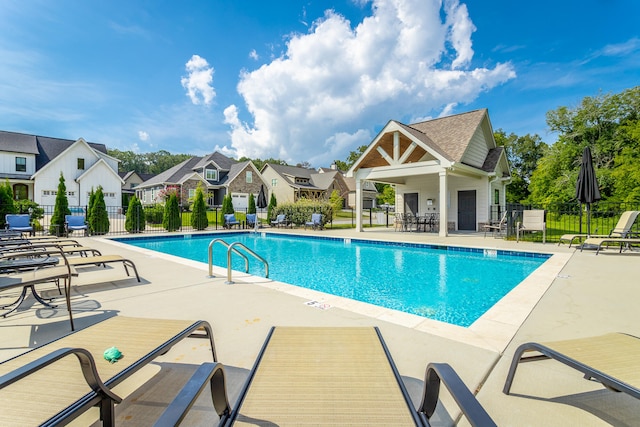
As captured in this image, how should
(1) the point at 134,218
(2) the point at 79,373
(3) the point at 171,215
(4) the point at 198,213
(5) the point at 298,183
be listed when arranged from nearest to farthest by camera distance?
(2) the point at 79,373
(1) the point at 134,218
(3) the point at 171,215
(4) the point at 198,213
(5) the point at 298,183

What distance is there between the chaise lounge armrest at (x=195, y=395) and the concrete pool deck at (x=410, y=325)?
55cm

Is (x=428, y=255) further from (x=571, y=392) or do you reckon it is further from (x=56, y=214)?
(x=56, y=214)

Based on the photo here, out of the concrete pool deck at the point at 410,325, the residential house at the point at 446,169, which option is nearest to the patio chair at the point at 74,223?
the concrete pool deck at the point at 410,325

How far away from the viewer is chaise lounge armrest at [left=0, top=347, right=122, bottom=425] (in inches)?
47.4

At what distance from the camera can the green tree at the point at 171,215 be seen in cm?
1689

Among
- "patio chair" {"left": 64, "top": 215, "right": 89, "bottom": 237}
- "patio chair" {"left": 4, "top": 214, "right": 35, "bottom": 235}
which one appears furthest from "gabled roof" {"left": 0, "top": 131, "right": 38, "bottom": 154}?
"patio chair" {"left": 4, "top": 214, "right": 35, "bottom": 235}

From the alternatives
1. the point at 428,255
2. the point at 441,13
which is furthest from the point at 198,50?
the point at 428,255

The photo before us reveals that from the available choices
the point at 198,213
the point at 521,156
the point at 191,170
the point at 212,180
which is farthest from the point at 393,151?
the point at 521,156

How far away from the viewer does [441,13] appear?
14844mm

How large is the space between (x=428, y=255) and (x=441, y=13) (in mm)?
12496

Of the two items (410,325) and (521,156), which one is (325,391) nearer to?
(410,325)

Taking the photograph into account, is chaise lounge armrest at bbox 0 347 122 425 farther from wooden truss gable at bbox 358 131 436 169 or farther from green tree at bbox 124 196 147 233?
green tree at bbox 124 196 147 233

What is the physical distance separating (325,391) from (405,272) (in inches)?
261

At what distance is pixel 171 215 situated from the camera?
1692 cm
